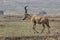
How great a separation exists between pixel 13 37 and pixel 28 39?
4.54 ft

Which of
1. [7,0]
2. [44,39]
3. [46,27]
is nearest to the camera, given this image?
[44,39]

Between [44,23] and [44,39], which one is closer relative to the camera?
[44,39]

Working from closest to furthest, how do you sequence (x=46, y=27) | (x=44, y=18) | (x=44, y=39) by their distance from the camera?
1. (x=44, y=39)
2. (x=44, y=18)
3. (x=46, y=27)

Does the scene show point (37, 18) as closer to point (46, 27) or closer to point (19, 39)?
point (46, 27)

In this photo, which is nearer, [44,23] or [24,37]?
[24,37]

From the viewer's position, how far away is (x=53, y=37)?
24.1m

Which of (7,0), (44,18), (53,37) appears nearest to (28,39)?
(53,37)

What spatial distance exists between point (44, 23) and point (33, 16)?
4.45 ft

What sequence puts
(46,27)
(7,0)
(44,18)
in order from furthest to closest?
(7,0) → (46,27) → (44,18)

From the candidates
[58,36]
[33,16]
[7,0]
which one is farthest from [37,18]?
[7,0]

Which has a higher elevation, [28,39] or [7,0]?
[28,39]

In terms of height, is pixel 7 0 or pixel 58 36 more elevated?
A: pixel 58 36

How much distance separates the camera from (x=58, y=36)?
24219mm

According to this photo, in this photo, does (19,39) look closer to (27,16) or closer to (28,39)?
(28,39)
